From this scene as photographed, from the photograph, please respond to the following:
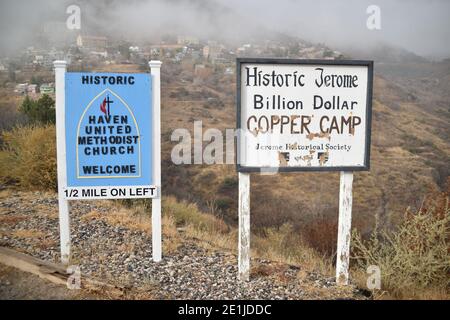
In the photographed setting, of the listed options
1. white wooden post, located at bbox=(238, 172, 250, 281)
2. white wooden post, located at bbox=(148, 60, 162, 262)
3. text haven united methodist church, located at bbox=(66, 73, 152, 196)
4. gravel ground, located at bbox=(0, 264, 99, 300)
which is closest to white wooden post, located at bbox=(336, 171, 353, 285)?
white wooden post, located at bbox=(238, 172, 250, 281)

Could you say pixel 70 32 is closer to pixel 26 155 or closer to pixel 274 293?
pixel 26 155

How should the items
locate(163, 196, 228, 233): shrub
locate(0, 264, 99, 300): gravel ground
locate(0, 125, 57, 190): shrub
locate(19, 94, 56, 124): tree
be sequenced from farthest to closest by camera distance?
1. locate(19, 94, 56, 124): tree
2. locate(0, 125, 57, 190): shrub
3. locate(163, 196, 228, 233): shrub
4. locate(0, 264, 99, 300): gravel ground

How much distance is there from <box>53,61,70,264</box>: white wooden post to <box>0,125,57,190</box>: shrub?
4.06 metres

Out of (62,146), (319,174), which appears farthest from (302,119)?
(319,174)

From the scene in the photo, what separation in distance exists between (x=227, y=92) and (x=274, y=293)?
1048 inches

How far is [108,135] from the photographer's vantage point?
5.18m

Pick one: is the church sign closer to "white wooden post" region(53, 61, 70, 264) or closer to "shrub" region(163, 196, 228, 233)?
"white wooden post" region(53, 61, 70, 264)

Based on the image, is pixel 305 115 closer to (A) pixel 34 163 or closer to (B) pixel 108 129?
(B) pixel 108 129

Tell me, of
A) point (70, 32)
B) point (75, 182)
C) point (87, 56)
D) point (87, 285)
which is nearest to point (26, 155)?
point (75, 182)

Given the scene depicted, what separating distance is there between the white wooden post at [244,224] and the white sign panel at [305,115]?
19cm

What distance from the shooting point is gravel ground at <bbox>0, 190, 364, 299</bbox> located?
481cm

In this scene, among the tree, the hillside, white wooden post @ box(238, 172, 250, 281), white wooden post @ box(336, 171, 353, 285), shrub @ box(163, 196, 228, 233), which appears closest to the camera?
white wooden post @ box(238, 172, 250, 281)

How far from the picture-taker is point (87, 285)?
4.64 m

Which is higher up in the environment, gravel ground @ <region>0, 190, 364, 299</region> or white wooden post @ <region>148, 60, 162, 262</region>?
white wooden post @ <region>148, 60, 162, 262</region>
